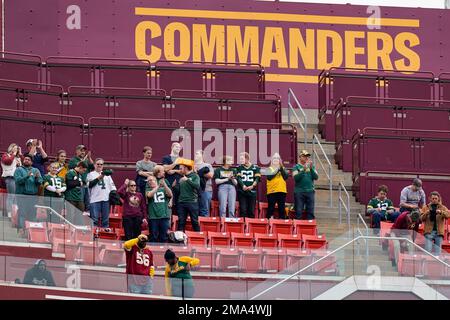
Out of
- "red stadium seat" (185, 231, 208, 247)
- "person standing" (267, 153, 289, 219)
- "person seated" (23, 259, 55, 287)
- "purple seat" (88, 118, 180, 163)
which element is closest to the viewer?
"person seated" (23, 259, 55, 287)

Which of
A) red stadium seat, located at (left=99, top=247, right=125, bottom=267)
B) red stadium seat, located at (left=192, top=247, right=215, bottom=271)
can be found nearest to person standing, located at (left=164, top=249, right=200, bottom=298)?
red stadium seat, located at (left=192, top=247, right=215, bottom=271)

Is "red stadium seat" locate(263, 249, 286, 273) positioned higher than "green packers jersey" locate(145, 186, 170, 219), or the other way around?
"green packers jersey" locate(145, 186, 170, 219)

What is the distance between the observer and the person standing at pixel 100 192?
3438 cm

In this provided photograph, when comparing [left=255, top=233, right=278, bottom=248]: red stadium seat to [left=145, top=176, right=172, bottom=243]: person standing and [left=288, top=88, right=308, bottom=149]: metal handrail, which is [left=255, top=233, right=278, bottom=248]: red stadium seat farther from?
[left=288, top=88, right=308, bottom=149]: metal handrail

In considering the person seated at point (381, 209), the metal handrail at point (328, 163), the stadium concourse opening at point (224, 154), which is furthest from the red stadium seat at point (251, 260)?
the metal handrail at point (328, 163)

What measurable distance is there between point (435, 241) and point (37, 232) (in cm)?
691

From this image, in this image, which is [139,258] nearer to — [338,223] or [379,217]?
[379,217]

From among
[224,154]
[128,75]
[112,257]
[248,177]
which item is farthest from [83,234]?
[128,75]

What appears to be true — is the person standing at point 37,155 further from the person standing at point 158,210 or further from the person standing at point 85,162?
the person standing at point 158,210

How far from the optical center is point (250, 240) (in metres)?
33.7

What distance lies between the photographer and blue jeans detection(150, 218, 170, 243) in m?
33.2

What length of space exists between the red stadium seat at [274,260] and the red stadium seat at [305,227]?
3.69 m

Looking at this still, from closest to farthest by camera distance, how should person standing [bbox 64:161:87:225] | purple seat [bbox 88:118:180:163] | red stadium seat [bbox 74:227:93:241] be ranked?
red stadium seat [bbox 74:227:93:241] < person standing [bbox 64:161:87:225] < purple seat [bbox 88:118:180:163]

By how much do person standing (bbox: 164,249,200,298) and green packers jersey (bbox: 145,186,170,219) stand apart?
2.77 meters
